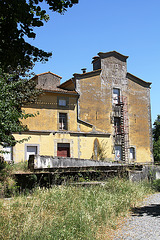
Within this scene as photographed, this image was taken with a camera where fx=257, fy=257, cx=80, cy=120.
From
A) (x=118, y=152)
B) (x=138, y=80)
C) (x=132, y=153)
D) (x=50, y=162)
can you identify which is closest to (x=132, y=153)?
(x=132, y=153)

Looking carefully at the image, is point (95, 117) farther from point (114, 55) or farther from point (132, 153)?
point (114, 55)

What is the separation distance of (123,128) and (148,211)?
1827 cm

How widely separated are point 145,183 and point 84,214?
6066 millimetres

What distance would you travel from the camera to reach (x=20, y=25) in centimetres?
547

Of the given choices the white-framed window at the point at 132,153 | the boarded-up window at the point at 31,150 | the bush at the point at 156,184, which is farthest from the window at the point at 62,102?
the bush at the point at 156,184

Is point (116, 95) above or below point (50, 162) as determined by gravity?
above

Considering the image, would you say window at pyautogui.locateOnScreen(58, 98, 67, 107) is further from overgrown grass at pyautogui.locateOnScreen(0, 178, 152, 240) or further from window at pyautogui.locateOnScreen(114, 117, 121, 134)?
overgrown grass at pyautogui.locateOnScreen(0, 178, 152, 240)

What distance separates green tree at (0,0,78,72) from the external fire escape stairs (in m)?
20.1

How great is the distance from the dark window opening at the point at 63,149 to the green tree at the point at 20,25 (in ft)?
52.6

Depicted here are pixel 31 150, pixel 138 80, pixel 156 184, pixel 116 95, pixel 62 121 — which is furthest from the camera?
pixel 138 80

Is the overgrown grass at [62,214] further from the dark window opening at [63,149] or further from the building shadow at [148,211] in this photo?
the dark window opening at [63,149]

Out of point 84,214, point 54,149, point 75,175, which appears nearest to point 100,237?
point 84,214

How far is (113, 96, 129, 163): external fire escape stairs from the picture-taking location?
25031 mm

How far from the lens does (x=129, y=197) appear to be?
830cm
